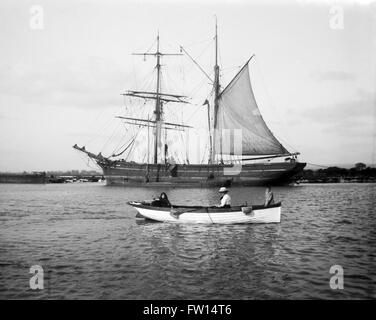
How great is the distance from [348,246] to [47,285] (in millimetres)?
12934

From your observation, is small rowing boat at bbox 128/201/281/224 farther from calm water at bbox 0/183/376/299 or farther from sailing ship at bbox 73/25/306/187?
sailing ship at bbox 73/25/306/187

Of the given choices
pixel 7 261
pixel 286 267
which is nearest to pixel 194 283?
pixel 286 267

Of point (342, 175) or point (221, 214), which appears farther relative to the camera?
point (342, 175)

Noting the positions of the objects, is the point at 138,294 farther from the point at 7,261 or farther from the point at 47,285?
the point at 7,261

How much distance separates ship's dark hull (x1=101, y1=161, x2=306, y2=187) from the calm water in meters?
39.6

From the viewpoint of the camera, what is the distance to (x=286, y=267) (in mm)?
13070

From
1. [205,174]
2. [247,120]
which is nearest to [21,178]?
[205,174]

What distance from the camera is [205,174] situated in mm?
67000

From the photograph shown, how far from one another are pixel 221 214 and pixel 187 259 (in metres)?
7.02

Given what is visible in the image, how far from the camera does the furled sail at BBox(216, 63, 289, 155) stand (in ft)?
196

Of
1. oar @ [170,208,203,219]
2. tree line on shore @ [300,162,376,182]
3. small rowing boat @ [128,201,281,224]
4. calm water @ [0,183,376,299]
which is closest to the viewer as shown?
calm water @ [0,183,376,299]

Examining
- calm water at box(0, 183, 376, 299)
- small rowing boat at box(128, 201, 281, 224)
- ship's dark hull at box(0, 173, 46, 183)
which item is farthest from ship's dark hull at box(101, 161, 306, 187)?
ship's dark hull at box(0, 173, 46, 183)

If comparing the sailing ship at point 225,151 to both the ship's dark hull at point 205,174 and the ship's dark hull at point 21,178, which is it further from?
the ship's dark hull at point 21,178

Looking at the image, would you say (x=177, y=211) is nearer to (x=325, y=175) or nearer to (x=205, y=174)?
(x=205, y=174)
